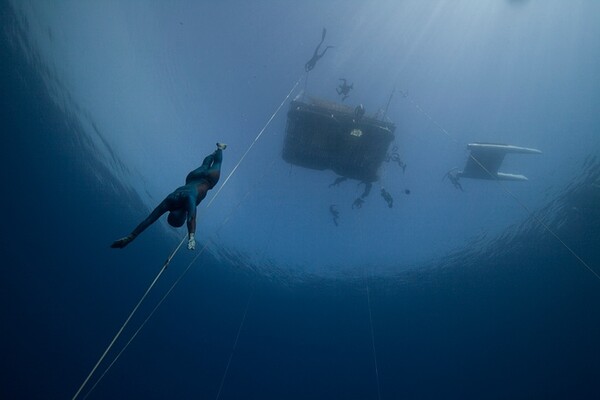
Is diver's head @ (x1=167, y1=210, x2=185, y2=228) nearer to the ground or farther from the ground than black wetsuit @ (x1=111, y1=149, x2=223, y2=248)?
nearer to the ground

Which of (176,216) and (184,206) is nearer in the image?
(184,206)

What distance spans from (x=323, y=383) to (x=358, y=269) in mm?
15436

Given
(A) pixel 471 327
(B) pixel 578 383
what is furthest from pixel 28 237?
(B) pixel 578 383

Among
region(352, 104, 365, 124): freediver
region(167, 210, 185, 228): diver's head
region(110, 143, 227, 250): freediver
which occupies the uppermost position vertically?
region(352, 104, 365, 124): freediver

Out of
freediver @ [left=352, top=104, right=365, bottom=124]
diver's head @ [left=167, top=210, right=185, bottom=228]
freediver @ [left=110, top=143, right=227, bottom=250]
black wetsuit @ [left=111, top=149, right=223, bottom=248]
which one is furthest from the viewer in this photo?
freediver @ [left=352, top=104, right=365, bottom=124]

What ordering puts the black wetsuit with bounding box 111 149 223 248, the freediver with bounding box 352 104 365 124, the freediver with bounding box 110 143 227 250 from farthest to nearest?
the freediver with bounding box 352 104 365 124, the black wetsuit with bounding box 111 149 223 248, the freediver with bounding box 110 143 227 250

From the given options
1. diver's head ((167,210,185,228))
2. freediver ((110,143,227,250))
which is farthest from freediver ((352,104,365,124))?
diver's head ((167,210,185,228))

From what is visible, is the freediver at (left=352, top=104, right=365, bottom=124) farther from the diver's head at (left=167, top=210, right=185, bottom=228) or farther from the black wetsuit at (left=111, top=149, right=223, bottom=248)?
the diver's head at (left=167, top=210, right=185, bottom=228)

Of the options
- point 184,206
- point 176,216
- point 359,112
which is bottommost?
point 176,216

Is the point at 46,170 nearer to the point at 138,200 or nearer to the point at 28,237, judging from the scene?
the point at 28,237

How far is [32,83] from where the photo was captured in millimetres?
23062

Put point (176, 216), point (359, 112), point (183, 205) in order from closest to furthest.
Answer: point (183, 205)
point (176, 216)
point (359, 112)

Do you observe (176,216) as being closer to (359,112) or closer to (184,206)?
(184,206)

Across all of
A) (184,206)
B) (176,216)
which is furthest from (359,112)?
(176,216)
